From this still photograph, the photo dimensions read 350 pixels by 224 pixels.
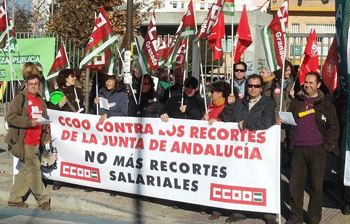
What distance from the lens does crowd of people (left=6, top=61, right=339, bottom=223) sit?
8195 mm

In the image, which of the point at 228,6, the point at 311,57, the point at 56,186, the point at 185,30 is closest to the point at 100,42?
the point at 185,30

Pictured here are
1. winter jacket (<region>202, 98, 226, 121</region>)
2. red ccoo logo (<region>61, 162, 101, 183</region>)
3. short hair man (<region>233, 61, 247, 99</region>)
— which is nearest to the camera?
winter jacket (<region>202, 98, 226, 121</region>)

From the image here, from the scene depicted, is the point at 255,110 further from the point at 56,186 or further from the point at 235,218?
the point at 56,186

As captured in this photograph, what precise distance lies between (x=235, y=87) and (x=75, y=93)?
253 centimetres

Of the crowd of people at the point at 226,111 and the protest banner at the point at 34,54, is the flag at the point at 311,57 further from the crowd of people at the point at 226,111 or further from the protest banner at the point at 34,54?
the protest banner at the point at 34,54

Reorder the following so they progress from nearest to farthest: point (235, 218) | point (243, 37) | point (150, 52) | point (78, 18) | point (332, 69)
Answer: point (235, 218) < point (332, 69) < point (243, 37) < point (150, 52) < point (78, 18)

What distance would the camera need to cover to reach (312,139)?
A: 26.8 ft

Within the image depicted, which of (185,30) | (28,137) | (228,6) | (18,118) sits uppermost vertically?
(228,6)

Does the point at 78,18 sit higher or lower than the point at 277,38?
higher

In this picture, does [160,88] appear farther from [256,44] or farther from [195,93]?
[195,93]

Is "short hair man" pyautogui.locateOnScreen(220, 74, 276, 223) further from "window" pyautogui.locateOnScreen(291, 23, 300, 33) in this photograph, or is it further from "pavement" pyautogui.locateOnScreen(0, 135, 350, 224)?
"window" pyautogui.locateOnScreen(291, 23, 300, 33)

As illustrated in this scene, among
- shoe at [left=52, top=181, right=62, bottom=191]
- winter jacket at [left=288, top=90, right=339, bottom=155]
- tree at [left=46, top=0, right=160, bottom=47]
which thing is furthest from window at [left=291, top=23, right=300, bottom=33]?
winter jacket at [left=288, top=90, right=339, bottom=155]

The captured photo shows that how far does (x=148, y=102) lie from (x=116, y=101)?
468mm

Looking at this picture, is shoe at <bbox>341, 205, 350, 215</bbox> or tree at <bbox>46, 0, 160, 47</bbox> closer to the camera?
shoe at <bbox>341, 205, 350, 215</bbox>
